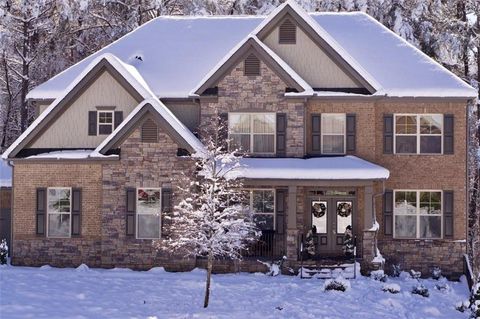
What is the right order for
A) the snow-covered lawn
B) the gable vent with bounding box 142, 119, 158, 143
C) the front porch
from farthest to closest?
the gable vent with bounding box 142, 119, 158, 143
the front porch
the snow-covered lawn

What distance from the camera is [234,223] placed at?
17.6m

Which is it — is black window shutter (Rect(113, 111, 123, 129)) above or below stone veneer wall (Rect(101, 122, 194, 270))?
above

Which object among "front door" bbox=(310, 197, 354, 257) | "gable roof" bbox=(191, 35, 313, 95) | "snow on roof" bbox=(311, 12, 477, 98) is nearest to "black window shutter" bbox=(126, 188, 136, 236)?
"gable roof" bbox=(191, 35, 313, 95)

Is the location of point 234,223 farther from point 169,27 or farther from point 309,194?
point 169,27

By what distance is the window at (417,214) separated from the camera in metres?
24.4

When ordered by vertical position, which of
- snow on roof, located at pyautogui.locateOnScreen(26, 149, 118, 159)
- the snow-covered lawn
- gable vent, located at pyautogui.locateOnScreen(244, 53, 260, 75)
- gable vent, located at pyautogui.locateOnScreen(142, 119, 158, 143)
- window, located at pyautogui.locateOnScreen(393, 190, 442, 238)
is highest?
gable vent, located at pyautogui.locateOnScreen(244, 53, 260, 75)

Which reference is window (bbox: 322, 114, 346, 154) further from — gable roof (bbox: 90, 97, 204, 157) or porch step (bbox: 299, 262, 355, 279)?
gable roof (bbox: 90, 97, 204, 157)

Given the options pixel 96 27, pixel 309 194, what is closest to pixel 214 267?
pixel 309 194

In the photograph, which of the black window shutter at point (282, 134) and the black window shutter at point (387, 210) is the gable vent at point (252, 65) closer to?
the black window shutter at point (282, 134)

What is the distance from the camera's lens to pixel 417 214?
24.5m

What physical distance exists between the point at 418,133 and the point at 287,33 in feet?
20.2

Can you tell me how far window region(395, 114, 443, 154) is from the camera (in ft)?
80.6

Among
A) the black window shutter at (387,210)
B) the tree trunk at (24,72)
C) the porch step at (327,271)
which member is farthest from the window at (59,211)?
the tree trunk at (24,72)

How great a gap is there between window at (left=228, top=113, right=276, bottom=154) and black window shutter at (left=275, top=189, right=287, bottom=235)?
5.23ft
